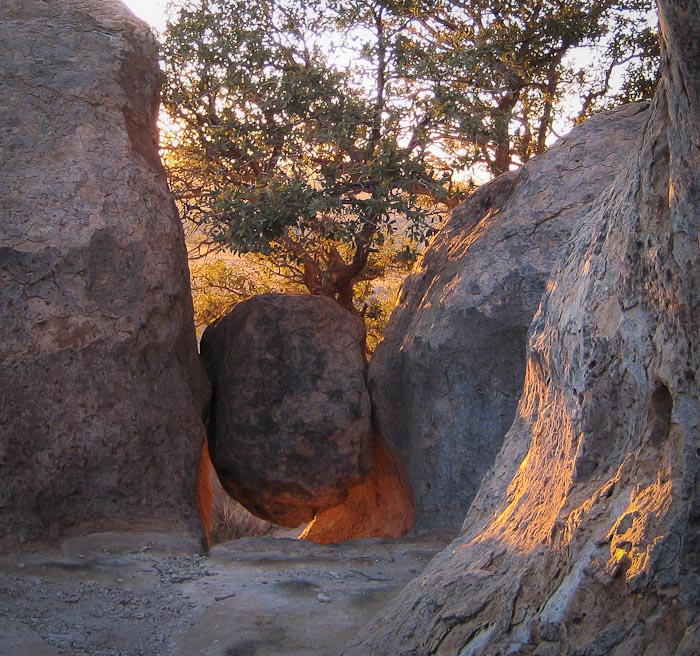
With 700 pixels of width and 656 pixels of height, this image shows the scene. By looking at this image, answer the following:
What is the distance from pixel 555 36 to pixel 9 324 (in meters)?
5.24

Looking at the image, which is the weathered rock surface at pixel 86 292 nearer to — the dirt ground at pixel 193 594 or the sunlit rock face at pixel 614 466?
the dirt ground at pixel 193 594

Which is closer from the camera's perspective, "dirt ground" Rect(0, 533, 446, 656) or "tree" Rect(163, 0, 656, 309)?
"dirt ground" Rect(0, 533, 446, 656)

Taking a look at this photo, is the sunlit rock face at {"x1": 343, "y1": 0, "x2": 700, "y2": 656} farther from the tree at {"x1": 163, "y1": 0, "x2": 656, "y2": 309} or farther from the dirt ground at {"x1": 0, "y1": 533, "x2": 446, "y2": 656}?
the tree at {"x1": 163, "y1": 0, "x2": 656, "y2": 309}

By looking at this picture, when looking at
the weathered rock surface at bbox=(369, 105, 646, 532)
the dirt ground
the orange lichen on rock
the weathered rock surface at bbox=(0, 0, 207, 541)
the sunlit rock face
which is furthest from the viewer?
the orange lichen on rock

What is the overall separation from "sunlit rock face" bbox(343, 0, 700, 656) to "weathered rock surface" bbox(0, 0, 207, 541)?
2515 mm

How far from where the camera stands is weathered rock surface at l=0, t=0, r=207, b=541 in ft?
18.3

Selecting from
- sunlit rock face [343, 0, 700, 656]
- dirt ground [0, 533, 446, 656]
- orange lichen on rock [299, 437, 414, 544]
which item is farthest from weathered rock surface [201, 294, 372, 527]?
sunlit rock face [343, 0, 700, 656]

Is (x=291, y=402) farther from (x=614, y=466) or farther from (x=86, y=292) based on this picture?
(x=614, y=466)

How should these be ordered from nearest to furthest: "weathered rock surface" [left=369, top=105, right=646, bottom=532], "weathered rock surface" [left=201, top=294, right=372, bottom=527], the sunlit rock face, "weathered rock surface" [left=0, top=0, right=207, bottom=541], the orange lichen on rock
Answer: the sunlit rock face < "weathered rock surface" [left=0, top=0, right=207, bottom=541] < "weathered rock surface" [left=369, top=105, right=646, bottom=532] < "weathered rock surface" [left=201, top=294, right=372, bottom=527] < the orange lichen on rock

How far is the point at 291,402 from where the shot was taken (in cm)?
706

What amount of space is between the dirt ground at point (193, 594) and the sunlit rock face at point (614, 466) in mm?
697

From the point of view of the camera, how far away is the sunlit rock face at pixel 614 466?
8.98 feet

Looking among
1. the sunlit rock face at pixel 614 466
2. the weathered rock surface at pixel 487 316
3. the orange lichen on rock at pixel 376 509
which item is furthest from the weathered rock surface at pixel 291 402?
the sunlit rock face at pixel 614 466

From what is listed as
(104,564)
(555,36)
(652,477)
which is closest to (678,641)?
(652,477)
